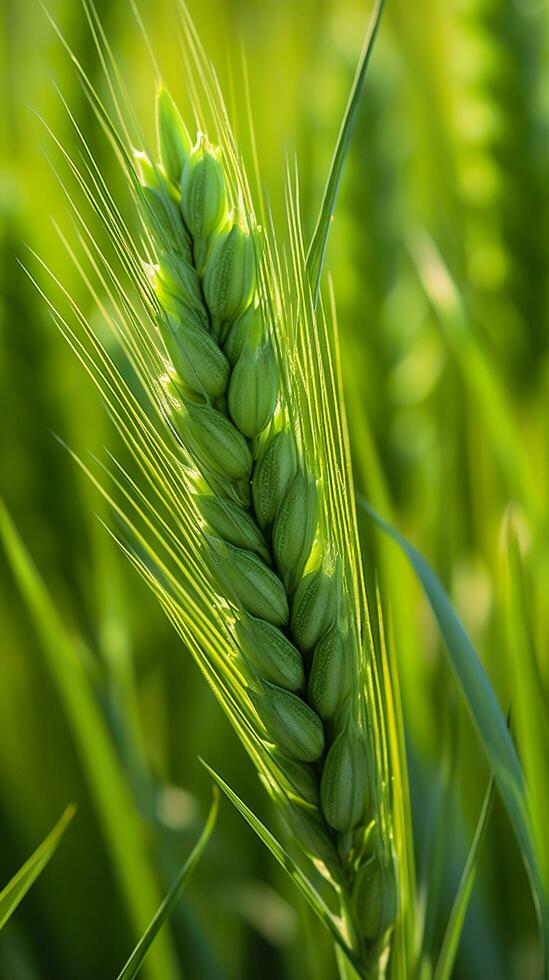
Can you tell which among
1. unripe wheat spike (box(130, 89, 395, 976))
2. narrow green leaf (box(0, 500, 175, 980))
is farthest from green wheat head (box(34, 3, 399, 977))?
narrow green leaf (box(0, 500, 175, 980))

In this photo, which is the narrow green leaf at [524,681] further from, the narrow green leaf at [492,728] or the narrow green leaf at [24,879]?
the narrow green leaf at [24,879]

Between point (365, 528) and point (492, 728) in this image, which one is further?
point (365, 528)

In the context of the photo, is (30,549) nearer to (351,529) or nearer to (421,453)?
(421,453)

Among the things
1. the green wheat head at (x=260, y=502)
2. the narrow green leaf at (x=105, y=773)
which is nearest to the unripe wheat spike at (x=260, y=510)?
the green wheat head at (x=260, y=502)

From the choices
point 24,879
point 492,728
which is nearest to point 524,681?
point 492,728

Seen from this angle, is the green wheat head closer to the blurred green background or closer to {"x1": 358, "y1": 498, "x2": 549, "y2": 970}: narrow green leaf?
{"x1": 358, "y1": 498, "x2": 549, "y2": 970}: narrow green leaf

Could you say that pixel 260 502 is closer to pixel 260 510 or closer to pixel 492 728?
pixel 260 510

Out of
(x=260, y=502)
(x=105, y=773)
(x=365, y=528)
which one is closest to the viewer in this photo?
(x=260, y=502)
